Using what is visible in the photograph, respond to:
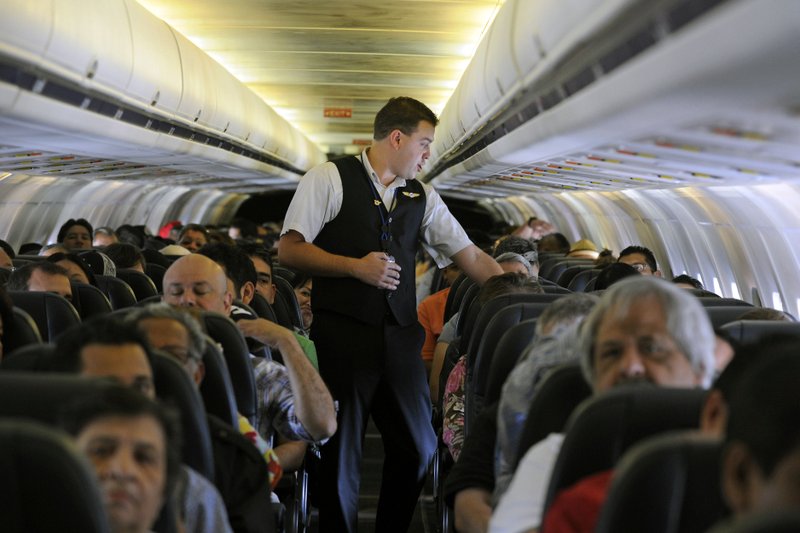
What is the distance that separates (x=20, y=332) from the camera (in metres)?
4.37

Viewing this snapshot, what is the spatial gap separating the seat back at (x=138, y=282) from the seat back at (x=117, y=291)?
58 centimetres

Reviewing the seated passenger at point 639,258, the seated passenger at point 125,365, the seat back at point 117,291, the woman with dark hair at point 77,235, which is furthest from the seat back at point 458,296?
the woman with dark hair at point 77,235

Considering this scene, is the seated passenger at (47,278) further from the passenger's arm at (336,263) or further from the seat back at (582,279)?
the seat back at (582,279)

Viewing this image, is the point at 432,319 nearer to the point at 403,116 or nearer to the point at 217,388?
the point at 403,116

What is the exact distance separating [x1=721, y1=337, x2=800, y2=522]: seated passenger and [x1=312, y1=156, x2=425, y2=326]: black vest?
11.7 ft

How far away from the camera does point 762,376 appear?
188 cm

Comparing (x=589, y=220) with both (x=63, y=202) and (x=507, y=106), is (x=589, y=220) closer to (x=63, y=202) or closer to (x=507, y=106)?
(x=63, y=202)

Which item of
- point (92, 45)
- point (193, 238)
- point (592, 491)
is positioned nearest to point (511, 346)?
point (592, 491)

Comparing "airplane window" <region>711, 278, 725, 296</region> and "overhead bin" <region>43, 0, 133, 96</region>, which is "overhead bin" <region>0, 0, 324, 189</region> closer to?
"overhead bin" <region>43, 0, 133, 96</region>

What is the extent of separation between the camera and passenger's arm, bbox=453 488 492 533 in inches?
136

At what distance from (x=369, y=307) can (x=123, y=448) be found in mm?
3238

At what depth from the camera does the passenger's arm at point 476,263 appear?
583 centimetres

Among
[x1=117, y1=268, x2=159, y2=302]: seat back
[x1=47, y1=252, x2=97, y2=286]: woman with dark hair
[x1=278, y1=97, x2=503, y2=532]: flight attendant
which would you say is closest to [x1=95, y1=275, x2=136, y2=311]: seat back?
[x1=47, y1=252, x2=97, y2=286]: woman with dark hair

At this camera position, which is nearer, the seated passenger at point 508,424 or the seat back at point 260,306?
the seated passenger at point 508,424
